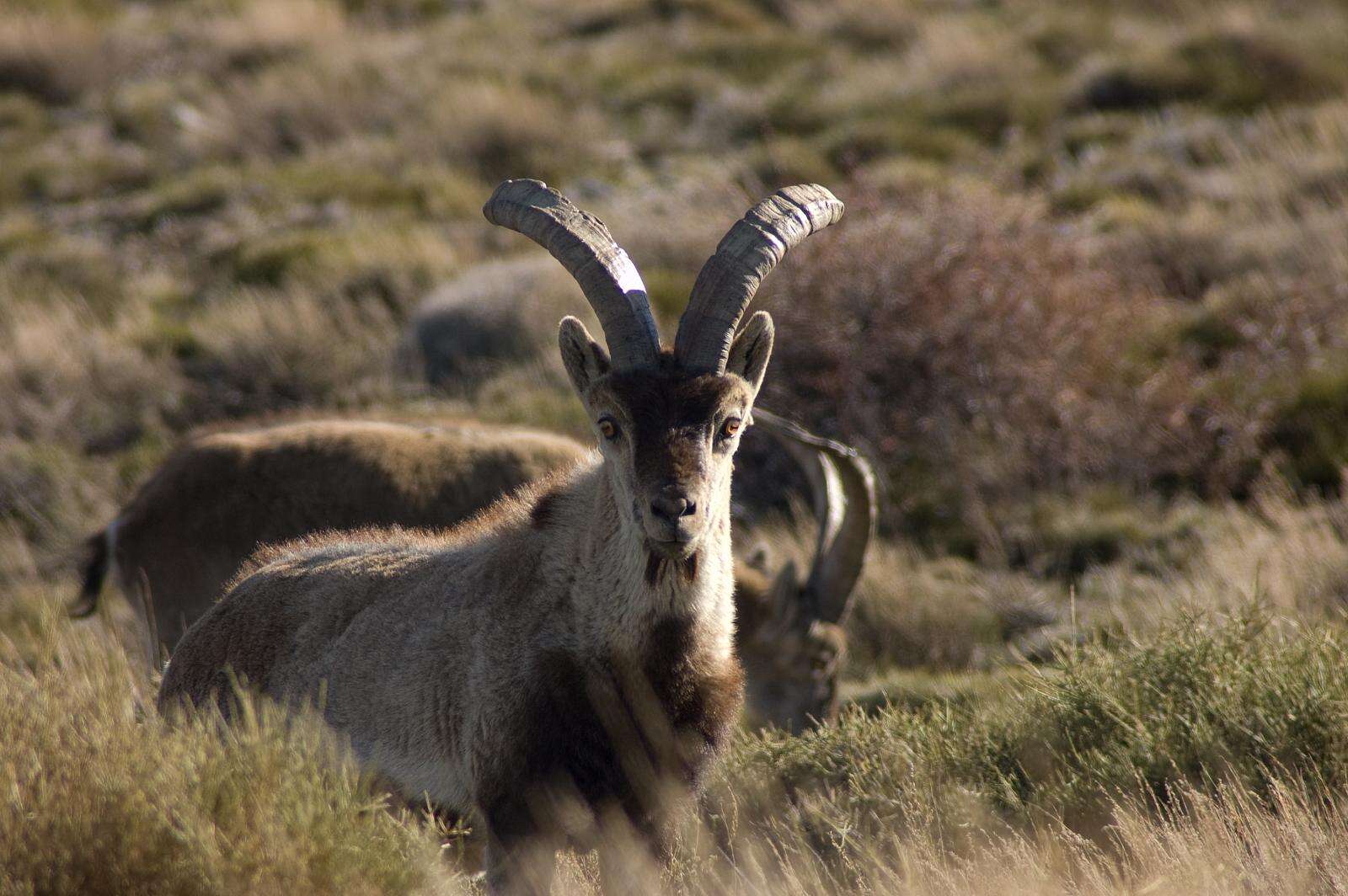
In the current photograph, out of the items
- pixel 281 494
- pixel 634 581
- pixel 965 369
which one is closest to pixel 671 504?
pixel 634 581

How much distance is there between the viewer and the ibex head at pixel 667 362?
154 inches

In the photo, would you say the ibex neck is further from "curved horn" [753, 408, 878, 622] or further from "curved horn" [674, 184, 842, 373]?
"curved horn" [753, 408, 878, 622]

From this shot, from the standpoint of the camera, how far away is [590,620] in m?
4.18

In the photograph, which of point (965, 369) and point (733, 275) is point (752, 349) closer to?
point (733, 275)

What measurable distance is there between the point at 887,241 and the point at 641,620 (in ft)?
22.0

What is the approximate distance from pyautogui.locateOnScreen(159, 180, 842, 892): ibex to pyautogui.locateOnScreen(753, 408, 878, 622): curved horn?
270 cm

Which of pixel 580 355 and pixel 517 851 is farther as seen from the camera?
pixel 580 355

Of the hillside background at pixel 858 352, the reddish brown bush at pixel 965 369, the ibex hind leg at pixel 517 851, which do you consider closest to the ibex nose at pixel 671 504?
the ibex hind leg at pixel 517 851

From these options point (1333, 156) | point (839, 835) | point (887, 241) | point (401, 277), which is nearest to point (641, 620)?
point (839, 835)

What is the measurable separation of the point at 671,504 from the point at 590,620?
599mm

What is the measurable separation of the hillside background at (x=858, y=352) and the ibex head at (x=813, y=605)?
17.2 inches

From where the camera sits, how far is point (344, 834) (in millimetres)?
3793

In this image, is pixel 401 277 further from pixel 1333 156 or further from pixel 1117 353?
pixel 1333 156

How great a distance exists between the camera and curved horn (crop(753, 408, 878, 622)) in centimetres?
719
